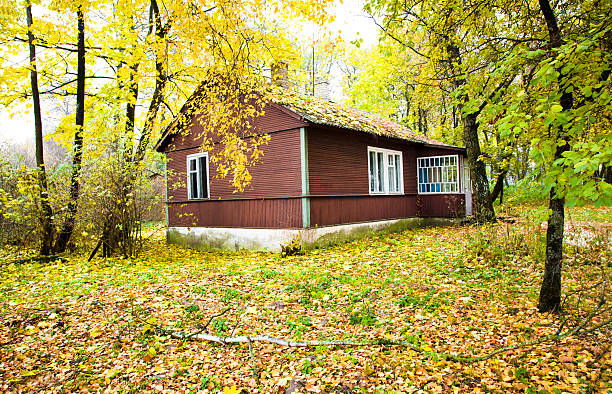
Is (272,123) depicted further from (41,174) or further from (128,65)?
(41,174)

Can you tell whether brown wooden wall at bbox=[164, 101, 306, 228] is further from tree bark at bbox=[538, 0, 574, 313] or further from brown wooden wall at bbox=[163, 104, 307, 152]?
tree bark at bbox=[538, 0, 574, 313]

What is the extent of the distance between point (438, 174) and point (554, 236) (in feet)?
37.9

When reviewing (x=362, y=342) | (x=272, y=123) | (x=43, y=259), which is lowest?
(x=362, y=342)

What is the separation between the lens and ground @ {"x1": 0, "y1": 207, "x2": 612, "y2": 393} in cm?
367

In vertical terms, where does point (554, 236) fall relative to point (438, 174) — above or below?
below

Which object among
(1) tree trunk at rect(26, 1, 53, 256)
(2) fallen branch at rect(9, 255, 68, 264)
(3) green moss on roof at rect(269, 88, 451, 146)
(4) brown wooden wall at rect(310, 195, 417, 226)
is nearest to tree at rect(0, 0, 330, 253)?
(1) tree trunk at rect(26, 1, 53, 256)

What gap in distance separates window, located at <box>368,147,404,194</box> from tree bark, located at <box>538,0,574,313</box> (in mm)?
8897

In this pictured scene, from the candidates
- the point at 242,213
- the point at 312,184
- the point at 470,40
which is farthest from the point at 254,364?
the point at 242,213

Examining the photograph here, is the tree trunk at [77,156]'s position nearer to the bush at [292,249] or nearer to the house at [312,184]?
the house at [312,184]

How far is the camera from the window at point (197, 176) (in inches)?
543

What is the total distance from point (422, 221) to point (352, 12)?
10.8 m

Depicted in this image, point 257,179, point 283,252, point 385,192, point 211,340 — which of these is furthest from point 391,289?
point 385,192

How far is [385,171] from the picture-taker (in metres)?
14.2

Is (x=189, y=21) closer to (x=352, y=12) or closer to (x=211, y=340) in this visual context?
(x=352, y=12)
